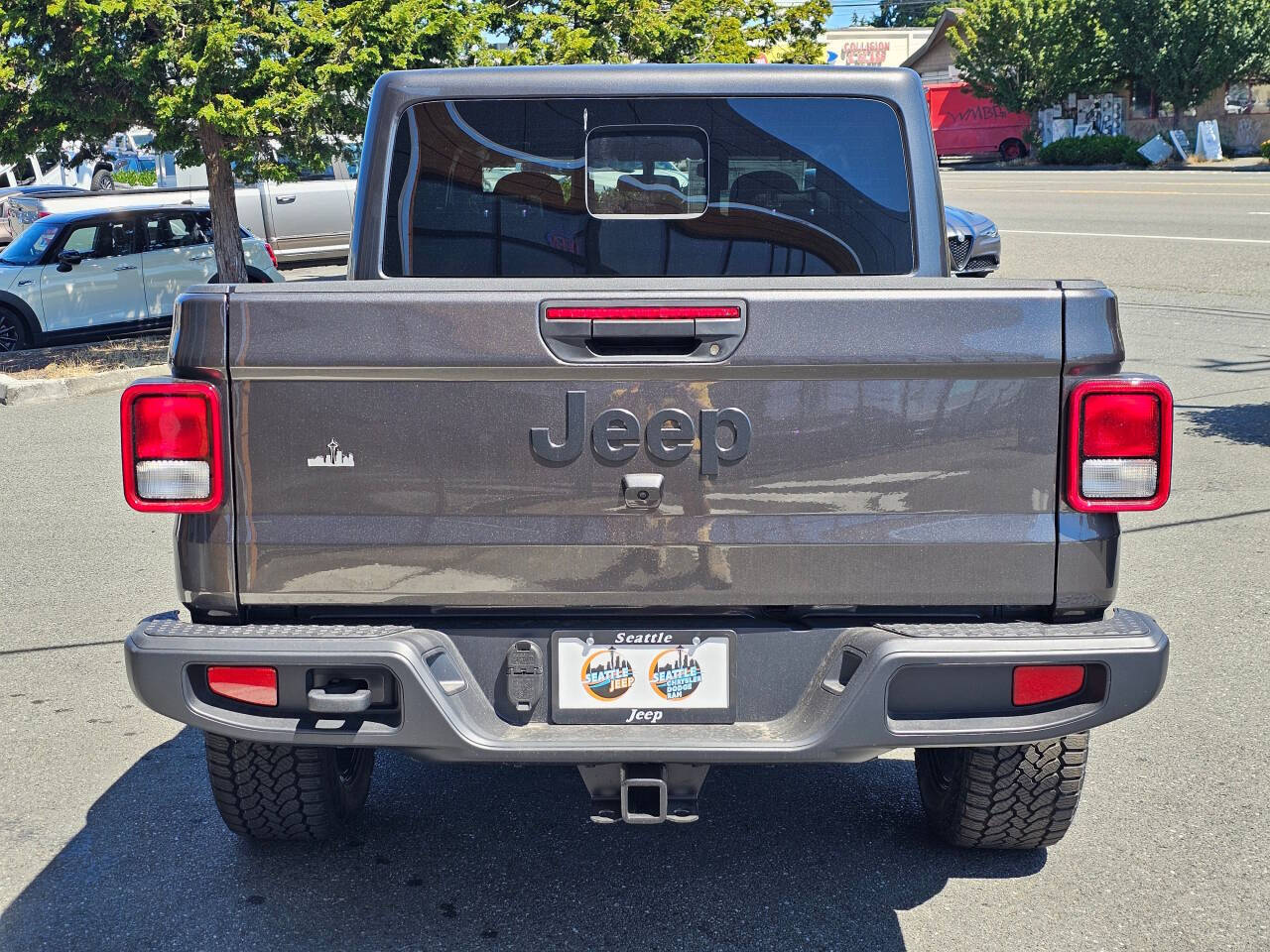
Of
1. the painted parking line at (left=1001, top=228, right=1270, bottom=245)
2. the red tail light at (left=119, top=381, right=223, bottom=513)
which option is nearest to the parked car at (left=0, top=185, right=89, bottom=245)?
the painted parking line at (left=1001, top=228, right=1270, bottom=245)

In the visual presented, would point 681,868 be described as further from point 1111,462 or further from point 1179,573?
point 1179,573

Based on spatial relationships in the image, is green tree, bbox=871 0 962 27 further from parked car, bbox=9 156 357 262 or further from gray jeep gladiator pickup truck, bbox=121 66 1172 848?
gray jeep gladiator pickup truck, bbox=121 66 1172 848

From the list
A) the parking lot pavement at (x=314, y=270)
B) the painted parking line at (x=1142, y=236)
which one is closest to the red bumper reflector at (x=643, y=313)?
the parking lot pavement at (x=314, y=270)

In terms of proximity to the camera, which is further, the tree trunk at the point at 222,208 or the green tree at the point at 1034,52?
the green tree at the point at 1034,52

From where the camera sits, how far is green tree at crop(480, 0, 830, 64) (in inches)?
727

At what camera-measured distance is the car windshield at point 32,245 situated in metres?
14.7

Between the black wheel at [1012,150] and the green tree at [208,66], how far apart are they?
1752 inches

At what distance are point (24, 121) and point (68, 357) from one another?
104 inches

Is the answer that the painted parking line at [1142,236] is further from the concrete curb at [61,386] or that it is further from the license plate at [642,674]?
the license plate at [642,674]

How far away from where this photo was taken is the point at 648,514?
9.72 ft

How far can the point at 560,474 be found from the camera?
296 centimetres

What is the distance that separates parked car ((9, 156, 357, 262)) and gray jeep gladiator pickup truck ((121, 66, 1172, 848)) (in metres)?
18.1

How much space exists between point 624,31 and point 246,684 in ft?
58.3

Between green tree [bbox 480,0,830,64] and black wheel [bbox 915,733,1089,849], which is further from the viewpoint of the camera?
green tree [bbox 480,0,830,64]
